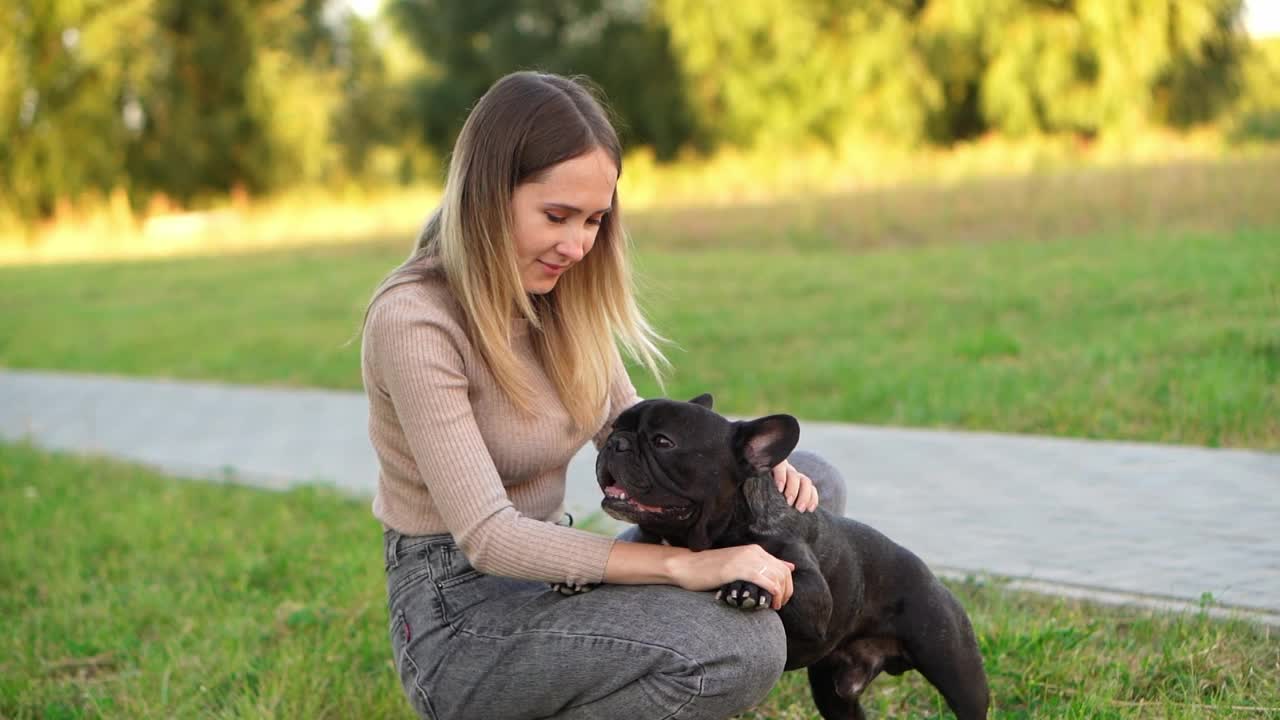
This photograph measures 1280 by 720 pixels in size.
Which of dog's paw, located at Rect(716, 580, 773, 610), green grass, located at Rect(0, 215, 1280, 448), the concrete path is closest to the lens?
dog's paw, located at Rect(716, 580, 773, 610)

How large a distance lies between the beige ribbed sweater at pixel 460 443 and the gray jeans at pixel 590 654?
121 mm

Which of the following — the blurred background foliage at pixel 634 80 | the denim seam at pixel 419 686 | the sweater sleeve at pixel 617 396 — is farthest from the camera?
the blurred background foliage at pixel 634 80

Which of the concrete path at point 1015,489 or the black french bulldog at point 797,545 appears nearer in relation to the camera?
the black french bulldog at point 797,545

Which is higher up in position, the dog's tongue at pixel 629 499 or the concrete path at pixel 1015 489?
the dog's tongue at pixel 629 499

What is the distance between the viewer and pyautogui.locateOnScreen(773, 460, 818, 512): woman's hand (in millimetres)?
3055

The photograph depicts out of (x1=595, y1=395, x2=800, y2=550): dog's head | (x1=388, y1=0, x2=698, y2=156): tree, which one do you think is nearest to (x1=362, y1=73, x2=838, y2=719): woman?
(x1=595, y1=395, x2=800, y2=550): dog's head

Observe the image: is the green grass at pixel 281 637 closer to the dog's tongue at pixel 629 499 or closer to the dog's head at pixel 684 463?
the dog's head at pixel 684 463

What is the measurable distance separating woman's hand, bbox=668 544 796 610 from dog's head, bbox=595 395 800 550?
0.09 meters

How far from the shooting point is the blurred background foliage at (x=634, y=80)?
25766 millimetres

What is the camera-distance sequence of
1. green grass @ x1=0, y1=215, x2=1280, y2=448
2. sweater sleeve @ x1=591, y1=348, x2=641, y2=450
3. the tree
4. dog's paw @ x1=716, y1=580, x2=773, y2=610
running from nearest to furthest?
dog's paw @ x1=716, y1=580, x2=773, y2=610 → sweater sleeve @ x1=591, y1=348, x2=641, y2=450 → green grass @ x1=0, y1=215, x2=1280, y2=448 → the tree

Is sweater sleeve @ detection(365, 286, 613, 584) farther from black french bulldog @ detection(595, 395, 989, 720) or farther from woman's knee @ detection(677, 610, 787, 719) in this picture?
woman's knee @ detection(677, 610, 787, 719)

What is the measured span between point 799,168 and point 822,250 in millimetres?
7083

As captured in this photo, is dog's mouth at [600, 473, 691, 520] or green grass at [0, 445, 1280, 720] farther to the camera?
green grass at [0, 445, 1280, 720]

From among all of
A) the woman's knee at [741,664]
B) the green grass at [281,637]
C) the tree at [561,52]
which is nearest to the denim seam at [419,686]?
the woman's knee at [741,664]
